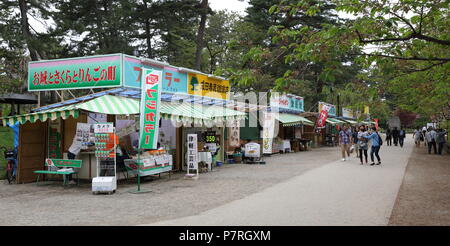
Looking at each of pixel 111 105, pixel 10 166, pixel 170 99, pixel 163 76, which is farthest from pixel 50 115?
pixel 170 99

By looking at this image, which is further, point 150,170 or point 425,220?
point 150,170

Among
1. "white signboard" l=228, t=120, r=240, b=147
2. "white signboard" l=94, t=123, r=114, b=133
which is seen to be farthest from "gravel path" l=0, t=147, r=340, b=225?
"white signboard" l=228, t=120, r=240, b=147

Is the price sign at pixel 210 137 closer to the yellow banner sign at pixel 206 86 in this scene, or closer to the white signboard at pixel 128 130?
the yellow banner sign at pixel 206 86

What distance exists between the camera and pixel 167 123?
13.9m

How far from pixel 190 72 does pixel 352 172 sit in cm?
771

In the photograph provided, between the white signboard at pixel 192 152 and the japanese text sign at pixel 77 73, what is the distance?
9.53 ft

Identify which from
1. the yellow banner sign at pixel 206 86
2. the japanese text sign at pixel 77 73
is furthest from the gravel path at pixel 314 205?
the yellow banner sign at pixel 206 86

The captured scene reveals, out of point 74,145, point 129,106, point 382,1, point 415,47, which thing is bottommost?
point 74,145

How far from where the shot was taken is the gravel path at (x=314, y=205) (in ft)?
19.5

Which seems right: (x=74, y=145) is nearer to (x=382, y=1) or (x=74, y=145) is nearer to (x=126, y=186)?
(x=126, y=186)

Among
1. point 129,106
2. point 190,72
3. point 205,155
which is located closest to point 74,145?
point 129,106

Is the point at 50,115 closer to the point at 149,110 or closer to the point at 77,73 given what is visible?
the point at 149,110

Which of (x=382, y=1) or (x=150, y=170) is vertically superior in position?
(x=382, y=1)

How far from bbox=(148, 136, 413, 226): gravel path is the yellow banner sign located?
674cm
